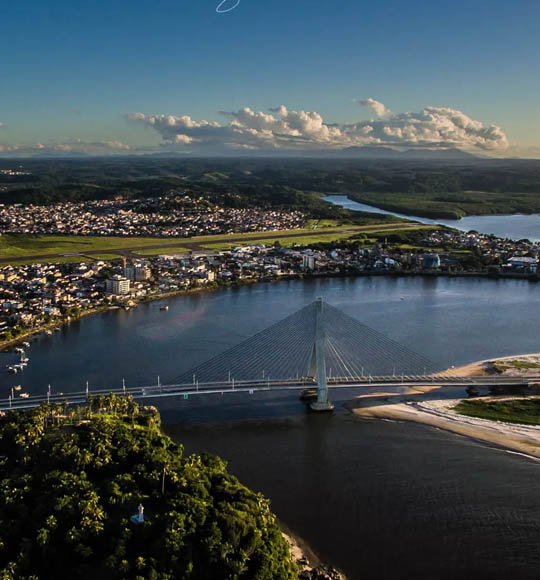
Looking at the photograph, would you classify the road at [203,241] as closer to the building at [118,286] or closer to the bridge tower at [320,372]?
the building at [118,286]

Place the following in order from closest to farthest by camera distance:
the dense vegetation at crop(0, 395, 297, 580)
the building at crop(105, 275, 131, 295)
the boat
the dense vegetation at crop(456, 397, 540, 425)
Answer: the dense vegetation at crop(0, 395, 297, 580) < the dense vegetation at crop(456, 397, 540, 425) < the boat < the building at crop(105, 275, 131, 295)

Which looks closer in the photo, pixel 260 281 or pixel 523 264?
pixel 260 281

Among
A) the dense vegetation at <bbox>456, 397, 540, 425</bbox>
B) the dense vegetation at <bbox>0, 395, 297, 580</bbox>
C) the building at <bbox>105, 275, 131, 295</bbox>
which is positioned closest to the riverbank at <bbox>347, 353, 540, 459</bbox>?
the dense vegetation at <bbox>456, 397, 540, 425</bbox>

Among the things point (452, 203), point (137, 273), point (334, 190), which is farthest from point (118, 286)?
point (334, 190)

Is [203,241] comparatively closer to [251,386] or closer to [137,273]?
[137,273]

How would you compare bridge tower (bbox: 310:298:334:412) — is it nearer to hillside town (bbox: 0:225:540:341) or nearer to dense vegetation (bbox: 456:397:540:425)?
dense vegetation (bbox: 456:397:540:425)

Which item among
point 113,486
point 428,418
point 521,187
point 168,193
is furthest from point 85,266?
point 521,187
